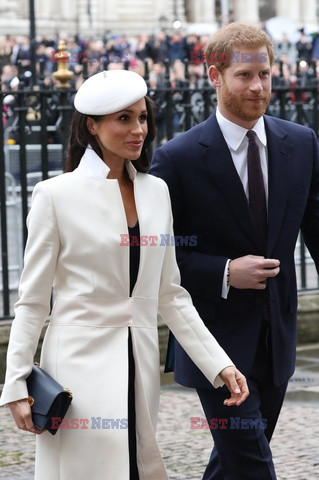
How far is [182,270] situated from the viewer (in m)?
4.38

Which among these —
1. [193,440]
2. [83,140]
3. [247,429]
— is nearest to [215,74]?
[83,140]

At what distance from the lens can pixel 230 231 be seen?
429 cm

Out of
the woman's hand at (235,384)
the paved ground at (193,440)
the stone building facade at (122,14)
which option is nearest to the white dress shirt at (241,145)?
the woman's hand at (235,384)

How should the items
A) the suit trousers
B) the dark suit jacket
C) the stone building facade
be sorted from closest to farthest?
the suit trousers < the dark suit jacket < the stone building facade

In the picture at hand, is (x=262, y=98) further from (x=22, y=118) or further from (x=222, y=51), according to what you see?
(x=22, y=118)

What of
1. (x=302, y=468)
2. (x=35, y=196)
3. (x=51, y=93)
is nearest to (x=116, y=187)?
(x=35, y=196)

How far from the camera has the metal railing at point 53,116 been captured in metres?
7.96

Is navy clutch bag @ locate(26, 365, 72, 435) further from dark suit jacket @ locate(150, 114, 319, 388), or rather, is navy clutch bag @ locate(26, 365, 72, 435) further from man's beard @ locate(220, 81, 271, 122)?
man's beard @ locate(220, 81, 271, 122)

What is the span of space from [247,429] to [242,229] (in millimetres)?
637

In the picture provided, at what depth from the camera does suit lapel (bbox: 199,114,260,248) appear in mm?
4281

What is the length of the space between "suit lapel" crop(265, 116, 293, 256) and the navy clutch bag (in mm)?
950

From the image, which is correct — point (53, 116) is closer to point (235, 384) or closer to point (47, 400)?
point (235, 384)

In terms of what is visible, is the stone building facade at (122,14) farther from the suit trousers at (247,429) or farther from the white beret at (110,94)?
the white beret at (110,94)

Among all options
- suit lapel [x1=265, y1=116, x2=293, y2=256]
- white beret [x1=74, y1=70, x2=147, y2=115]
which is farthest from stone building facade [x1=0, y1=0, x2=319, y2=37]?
white beret [x1=74, y1=70, x2=147, y2=115]
